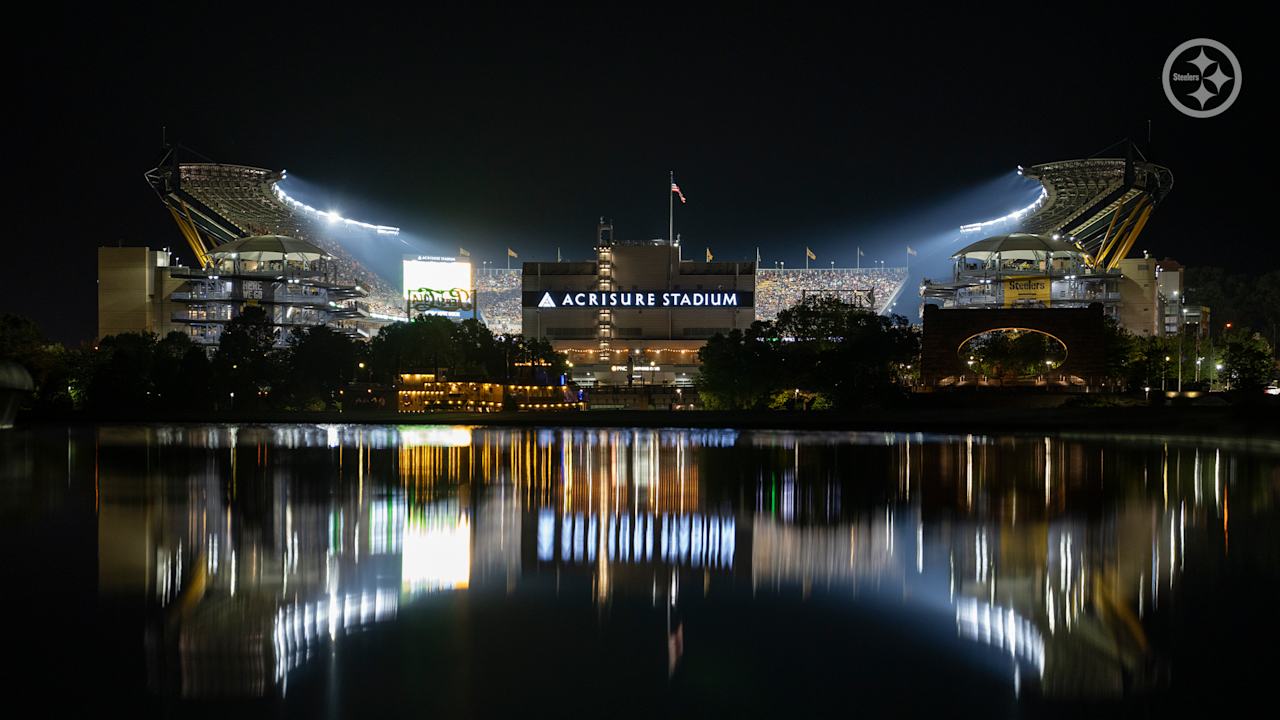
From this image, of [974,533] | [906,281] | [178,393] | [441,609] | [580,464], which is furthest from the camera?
[906,281]

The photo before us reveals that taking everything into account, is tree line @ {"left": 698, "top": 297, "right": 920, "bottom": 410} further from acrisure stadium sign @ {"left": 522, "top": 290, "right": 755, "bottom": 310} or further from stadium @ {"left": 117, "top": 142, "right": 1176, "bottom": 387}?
acrisure stadium sign @ {"left": 522, "top": 290, "right": 755, "bottom": 310}

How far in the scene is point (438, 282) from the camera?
472 feet

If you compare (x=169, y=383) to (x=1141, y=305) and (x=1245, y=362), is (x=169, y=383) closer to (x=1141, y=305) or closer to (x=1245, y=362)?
(x=1245, y=362)

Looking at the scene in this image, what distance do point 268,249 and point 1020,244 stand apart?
275 ft

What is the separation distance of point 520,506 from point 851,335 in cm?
6571

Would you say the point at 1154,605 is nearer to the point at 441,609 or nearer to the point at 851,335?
the point at 441,609

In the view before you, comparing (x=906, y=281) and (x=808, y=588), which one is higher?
(x=906, y=281)

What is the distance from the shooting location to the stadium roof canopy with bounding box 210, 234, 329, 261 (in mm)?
133000

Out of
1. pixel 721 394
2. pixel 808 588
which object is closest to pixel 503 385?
pixel 721 394

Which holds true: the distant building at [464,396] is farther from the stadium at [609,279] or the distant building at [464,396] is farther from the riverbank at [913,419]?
the stadium at [609,279]

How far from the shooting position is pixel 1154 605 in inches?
533

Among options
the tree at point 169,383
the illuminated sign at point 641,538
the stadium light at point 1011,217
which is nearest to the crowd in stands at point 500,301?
the stadium light at point 1011,217

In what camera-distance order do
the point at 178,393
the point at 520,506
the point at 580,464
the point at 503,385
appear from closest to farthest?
the point at 520,506 → the point at 580,464 → the point at 178,393 → the point at 503,385

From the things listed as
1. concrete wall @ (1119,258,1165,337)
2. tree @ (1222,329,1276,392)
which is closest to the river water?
tree @ (1222,329,1276,392)
